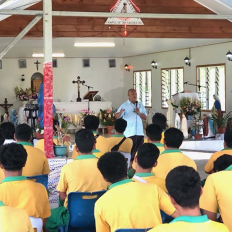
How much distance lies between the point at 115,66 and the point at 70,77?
1766mm

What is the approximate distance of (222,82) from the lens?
13.0m

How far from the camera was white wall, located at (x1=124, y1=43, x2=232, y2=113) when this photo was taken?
12.7 m

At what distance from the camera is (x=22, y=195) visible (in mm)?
2898

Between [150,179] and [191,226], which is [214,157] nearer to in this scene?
[150,179]

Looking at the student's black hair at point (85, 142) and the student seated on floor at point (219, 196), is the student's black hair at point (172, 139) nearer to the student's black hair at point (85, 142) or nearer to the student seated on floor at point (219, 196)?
the student's black hair at point (85, 142)

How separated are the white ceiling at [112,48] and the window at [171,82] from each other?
29.1 inches

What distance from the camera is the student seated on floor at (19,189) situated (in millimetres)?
2877

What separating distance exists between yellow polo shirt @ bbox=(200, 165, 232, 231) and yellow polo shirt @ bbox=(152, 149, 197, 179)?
3.47 feet

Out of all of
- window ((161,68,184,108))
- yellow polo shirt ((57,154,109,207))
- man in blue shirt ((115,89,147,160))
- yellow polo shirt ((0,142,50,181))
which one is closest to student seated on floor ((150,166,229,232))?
yellow polo shirt ((57,154,109,207))

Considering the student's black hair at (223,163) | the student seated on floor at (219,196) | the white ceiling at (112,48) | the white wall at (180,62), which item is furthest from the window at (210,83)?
the student seated on floor at (219,196)

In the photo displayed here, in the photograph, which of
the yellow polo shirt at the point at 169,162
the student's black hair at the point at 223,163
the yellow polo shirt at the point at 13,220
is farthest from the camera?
the yellow polo shirt at the point at 169,162

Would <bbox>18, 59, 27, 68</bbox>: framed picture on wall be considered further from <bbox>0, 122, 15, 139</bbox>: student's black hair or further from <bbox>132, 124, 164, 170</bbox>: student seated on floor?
<bbox>132, 124, 164, 170</bbox>: student seated on floor

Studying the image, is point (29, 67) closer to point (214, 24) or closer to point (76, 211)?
point (214, 24)

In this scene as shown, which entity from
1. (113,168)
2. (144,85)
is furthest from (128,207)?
(144,85)
